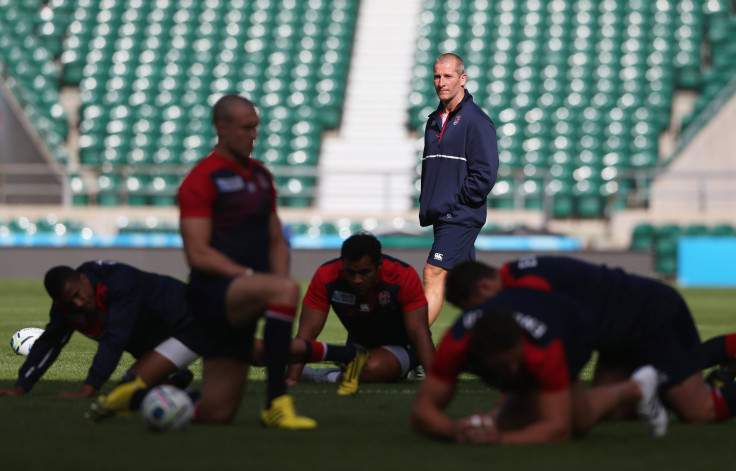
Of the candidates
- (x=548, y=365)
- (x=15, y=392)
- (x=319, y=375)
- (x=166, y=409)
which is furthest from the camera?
(x=319, y=375)

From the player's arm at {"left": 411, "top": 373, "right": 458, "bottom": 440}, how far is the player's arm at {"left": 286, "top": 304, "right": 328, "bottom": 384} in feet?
8.25

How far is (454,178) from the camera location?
840 cm

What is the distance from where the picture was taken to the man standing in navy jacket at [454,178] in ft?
27.3

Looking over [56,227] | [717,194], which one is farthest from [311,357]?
[717,194]

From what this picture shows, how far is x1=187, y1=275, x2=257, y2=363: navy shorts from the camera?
5555 mm

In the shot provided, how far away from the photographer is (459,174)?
8.41 m

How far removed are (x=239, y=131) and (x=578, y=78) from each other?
71.1 ft

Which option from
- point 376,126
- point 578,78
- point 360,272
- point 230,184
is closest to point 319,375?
point 360,272

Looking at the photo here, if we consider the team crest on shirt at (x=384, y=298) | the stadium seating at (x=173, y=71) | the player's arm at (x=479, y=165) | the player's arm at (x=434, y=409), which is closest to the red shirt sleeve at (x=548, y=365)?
the player's arm at (x=434, y=409)

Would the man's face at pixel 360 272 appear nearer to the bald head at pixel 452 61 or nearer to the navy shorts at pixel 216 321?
the navy shorts at pixel 216 321

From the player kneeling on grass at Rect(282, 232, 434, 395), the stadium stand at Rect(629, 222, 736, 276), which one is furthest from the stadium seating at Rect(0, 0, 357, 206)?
the player kneeling on grass at Rect(282, 232, 434, 395)

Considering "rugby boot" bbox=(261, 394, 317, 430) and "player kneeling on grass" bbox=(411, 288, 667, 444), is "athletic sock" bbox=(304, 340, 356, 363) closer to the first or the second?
"rugby boot" bbox=(261, 394, 317, 430)

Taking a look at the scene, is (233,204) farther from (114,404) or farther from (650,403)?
(650,403)

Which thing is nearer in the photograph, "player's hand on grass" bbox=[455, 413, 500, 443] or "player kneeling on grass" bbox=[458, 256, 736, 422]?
"player's hand on grass" bbox=[455, 413, 500, 443]
